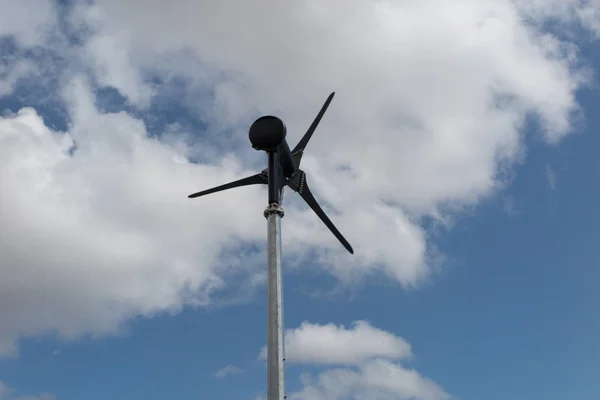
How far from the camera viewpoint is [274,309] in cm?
3434

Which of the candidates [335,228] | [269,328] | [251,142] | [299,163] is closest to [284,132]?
[251,142]

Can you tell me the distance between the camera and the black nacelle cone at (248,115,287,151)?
135 ft

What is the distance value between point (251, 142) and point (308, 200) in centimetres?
803

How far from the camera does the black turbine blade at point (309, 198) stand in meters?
46.1

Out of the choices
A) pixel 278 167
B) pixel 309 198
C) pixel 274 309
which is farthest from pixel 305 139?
pixel 274 309

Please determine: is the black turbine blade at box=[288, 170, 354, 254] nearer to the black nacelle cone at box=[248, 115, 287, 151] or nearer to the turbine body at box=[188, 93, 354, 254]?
the turbine body at box=[188, 93, 354, 254]

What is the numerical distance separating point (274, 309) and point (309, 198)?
14627 millimetres

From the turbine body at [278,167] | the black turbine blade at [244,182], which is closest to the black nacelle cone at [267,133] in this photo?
the turbine body at [278,167]

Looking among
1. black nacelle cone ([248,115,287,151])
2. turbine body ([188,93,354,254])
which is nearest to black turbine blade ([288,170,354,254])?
turbine body ([188,93,354,254])

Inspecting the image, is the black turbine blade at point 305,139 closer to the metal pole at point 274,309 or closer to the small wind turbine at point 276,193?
the small wind turbine at point 276,193

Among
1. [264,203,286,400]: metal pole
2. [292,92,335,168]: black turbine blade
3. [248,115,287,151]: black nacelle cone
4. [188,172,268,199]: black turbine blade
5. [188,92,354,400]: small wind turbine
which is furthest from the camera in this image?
[292,92,335,168]: black turbine blade

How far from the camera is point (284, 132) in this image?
41250 mm

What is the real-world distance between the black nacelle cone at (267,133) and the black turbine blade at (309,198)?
16.2 feet

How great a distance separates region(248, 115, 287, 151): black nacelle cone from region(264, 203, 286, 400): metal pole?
4.69 metres
